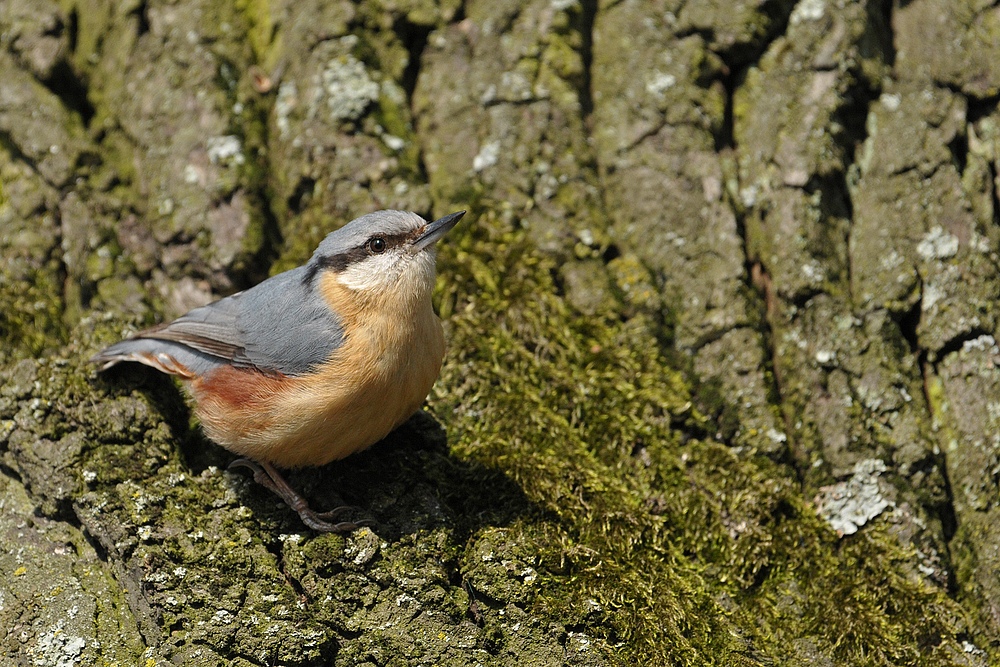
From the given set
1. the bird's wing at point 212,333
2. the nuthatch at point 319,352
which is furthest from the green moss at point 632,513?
the bird's wing at point 212,333

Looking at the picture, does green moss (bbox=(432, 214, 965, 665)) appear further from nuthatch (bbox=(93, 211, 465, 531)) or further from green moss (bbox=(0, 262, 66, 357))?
green moss (bbox=(0, 262, 66, 357))

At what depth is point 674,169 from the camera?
402 centimetres

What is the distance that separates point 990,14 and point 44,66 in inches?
175

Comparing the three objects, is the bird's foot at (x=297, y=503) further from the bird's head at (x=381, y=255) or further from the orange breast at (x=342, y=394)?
the bird's head at (x=381, y=255)

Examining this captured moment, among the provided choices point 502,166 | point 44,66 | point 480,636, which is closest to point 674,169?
point 502,166

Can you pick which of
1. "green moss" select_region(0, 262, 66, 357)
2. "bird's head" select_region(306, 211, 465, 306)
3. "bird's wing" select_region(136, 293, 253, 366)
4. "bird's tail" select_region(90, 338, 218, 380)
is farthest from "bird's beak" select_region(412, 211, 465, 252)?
"green moss" select_region(0, 262, 66, 357)

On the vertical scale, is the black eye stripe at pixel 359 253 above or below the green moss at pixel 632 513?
above

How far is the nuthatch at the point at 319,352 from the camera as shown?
133 inches

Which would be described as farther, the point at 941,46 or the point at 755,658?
the point at 941,46

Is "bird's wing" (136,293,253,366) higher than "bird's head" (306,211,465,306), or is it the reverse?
"bird's head" (306,211,465,306)

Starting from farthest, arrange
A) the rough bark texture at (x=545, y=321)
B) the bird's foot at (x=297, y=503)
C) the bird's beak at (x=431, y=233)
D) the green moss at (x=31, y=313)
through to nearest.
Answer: the green moss at (x=31, y=313) < the bird's beak at (x=431, y=233) < the bird's foot at (x=297, y=503) < the rough bark texture at (x=545, y=321)

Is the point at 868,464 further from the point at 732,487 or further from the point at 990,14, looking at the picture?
the point at 990,14

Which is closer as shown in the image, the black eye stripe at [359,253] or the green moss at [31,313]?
the black eye stripe at [359,253]

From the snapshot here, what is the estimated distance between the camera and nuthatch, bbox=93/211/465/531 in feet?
11.1
